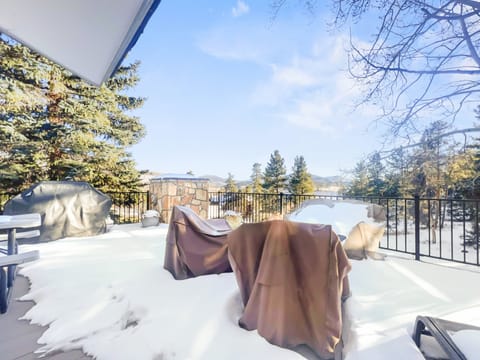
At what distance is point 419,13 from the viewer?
2531 mm

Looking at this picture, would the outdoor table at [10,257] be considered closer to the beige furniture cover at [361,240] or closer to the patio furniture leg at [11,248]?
the patio furniture leg at [11,248]

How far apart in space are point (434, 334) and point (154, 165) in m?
10.0

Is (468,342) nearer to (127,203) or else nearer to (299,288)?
(299,288)

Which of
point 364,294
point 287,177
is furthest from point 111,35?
point 287,177

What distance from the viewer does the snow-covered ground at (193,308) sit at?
1410mm

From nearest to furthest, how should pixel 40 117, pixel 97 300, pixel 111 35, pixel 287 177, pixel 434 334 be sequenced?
pixel 434 334 → pixel 111 35 → pixel 97 300 → pixel 40 117 → pixel 287 177

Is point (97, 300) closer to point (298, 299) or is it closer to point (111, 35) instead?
point (298, 299)

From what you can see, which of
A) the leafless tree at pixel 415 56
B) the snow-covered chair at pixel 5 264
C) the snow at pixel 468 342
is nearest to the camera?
the snow at pixel 468 342

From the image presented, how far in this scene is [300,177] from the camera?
15.5 m

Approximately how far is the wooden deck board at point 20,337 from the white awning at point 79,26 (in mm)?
2025

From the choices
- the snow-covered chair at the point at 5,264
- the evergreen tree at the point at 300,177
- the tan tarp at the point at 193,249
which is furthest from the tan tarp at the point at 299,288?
the evergreen tree at the point at 300,177

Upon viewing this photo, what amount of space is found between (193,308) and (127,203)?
700 cm

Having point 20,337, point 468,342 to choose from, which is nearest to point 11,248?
point 20,337

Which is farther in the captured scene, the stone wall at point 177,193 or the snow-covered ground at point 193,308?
the stone wall at point 177,193
